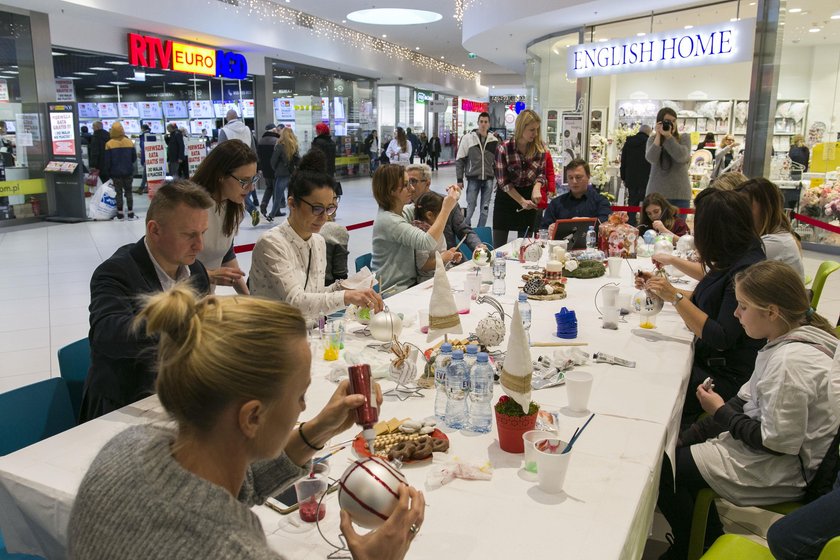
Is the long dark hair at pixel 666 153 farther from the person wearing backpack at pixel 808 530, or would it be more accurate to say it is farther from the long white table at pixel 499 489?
the person wearing backpack at pixel 808 530

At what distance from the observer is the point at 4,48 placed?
34.0 ft

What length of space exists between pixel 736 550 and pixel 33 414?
2.28 metres

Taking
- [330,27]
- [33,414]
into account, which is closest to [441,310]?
[33,414]

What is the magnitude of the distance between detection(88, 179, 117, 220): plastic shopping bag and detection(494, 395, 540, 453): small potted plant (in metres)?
11.5

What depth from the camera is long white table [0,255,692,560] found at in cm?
147

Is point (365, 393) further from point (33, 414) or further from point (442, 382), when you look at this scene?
point (33, 414)

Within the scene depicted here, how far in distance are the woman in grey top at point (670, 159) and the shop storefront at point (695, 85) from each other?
5.65 feet

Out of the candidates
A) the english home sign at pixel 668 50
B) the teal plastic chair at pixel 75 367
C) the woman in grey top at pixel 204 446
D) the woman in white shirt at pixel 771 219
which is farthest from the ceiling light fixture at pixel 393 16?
the woman in grey top at pixel 204 446

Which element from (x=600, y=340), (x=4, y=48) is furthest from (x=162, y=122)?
(x=600, y=340)

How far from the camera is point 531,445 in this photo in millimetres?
1705

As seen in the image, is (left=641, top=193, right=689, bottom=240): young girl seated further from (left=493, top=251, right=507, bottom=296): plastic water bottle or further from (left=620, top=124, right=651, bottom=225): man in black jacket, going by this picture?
(left=620, top=124, right=651, bottom=225): man in black jacket

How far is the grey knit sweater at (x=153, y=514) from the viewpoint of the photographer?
93cm

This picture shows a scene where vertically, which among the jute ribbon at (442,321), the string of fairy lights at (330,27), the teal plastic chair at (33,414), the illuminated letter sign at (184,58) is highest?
the string of fairy lights at (330,27)

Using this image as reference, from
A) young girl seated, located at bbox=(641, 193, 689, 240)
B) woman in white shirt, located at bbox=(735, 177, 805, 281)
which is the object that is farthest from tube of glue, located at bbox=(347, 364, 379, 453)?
young girl seated, located at bbox=(641, 193, 689, 240)
